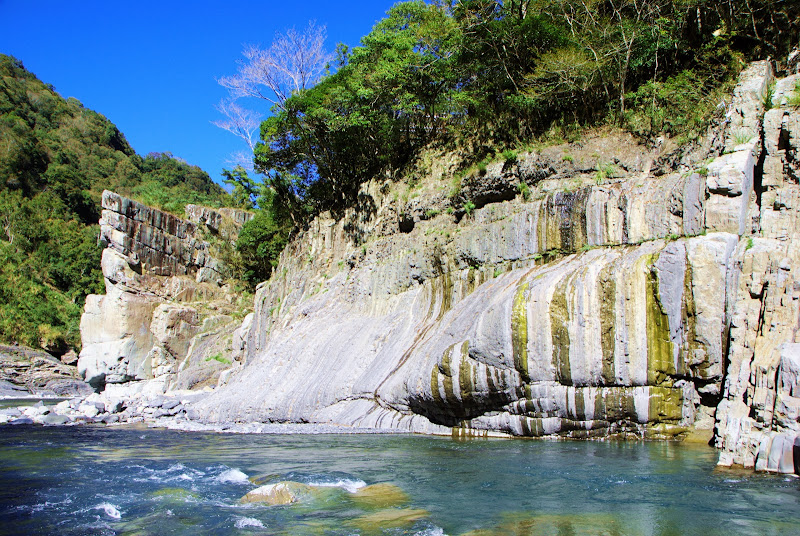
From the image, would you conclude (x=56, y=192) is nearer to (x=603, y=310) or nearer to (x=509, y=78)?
(x=509, y=78)

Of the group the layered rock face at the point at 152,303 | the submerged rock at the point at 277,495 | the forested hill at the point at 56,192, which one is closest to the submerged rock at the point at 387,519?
the submerged rock at the point at 277,495

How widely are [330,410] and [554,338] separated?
357 inches

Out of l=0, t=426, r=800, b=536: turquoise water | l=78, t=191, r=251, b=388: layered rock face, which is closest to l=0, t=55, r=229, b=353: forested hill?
l=78, t=191, r=251, b=388: layered rock face

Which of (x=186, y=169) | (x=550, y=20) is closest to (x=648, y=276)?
(x=550, y=20)

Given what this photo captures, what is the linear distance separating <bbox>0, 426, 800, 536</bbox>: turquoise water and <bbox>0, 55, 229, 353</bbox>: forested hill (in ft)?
147

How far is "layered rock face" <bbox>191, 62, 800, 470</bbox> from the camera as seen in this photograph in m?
14.5

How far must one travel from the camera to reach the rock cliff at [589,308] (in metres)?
14.5

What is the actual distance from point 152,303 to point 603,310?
39184mm

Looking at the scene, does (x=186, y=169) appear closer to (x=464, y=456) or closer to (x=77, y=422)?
(x=77, y=422)

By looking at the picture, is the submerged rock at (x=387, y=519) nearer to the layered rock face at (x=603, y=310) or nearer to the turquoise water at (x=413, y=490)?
the turquoise water at (x=413, y=490)

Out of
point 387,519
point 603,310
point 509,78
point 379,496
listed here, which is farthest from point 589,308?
point 509,78

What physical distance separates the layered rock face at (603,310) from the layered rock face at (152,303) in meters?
21.4

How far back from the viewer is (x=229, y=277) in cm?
5375

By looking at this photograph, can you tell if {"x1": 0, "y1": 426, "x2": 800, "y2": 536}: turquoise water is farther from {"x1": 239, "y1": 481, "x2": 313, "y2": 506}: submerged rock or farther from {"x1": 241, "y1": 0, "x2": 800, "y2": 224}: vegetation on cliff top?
{"x1": 241, "y1": 0, "x2": 800, "y2": 224}: vegetation on cliff top
